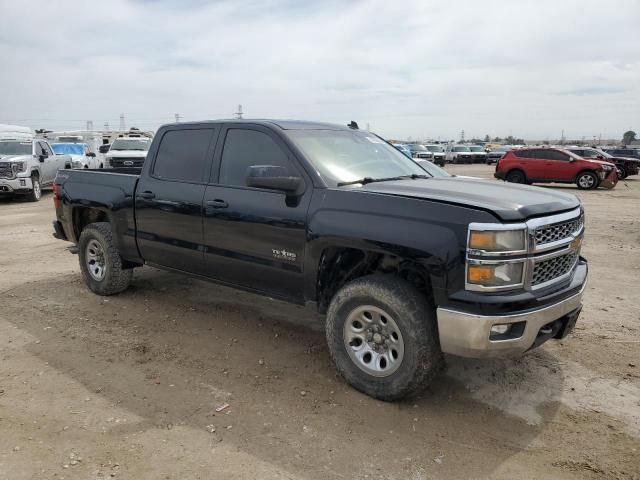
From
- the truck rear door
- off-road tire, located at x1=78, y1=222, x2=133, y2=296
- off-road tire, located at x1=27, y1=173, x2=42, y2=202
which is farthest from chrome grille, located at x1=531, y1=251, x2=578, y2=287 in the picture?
off-road tire, located at x1=27, y1=173, x2=42, y2=202

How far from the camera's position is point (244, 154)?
4402mm

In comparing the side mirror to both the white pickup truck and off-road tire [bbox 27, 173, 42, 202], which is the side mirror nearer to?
the white pickup truck

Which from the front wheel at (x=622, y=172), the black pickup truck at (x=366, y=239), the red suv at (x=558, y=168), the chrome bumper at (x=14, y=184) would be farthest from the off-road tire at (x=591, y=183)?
the chrome bumper at (x=14, y=184)

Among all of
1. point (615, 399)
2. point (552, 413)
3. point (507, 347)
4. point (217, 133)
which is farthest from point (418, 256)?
point (217, 133)

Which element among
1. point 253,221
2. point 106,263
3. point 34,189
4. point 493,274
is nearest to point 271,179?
point 253,221

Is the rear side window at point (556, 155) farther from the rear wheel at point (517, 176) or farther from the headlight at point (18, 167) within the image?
the headlight at point (18, 167)

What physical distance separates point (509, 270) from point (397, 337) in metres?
0.86

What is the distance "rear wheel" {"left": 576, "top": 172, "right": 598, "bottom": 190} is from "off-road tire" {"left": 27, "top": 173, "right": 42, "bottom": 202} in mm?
18692

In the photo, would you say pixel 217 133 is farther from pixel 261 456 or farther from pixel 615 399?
pixel 615 399

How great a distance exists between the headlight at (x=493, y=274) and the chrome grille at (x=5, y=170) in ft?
47.5

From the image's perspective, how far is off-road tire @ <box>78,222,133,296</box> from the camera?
222 inches

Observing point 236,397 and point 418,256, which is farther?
point 236,397

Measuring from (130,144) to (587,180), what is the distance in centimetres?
1732

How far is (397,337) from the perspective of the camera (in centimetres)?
345
